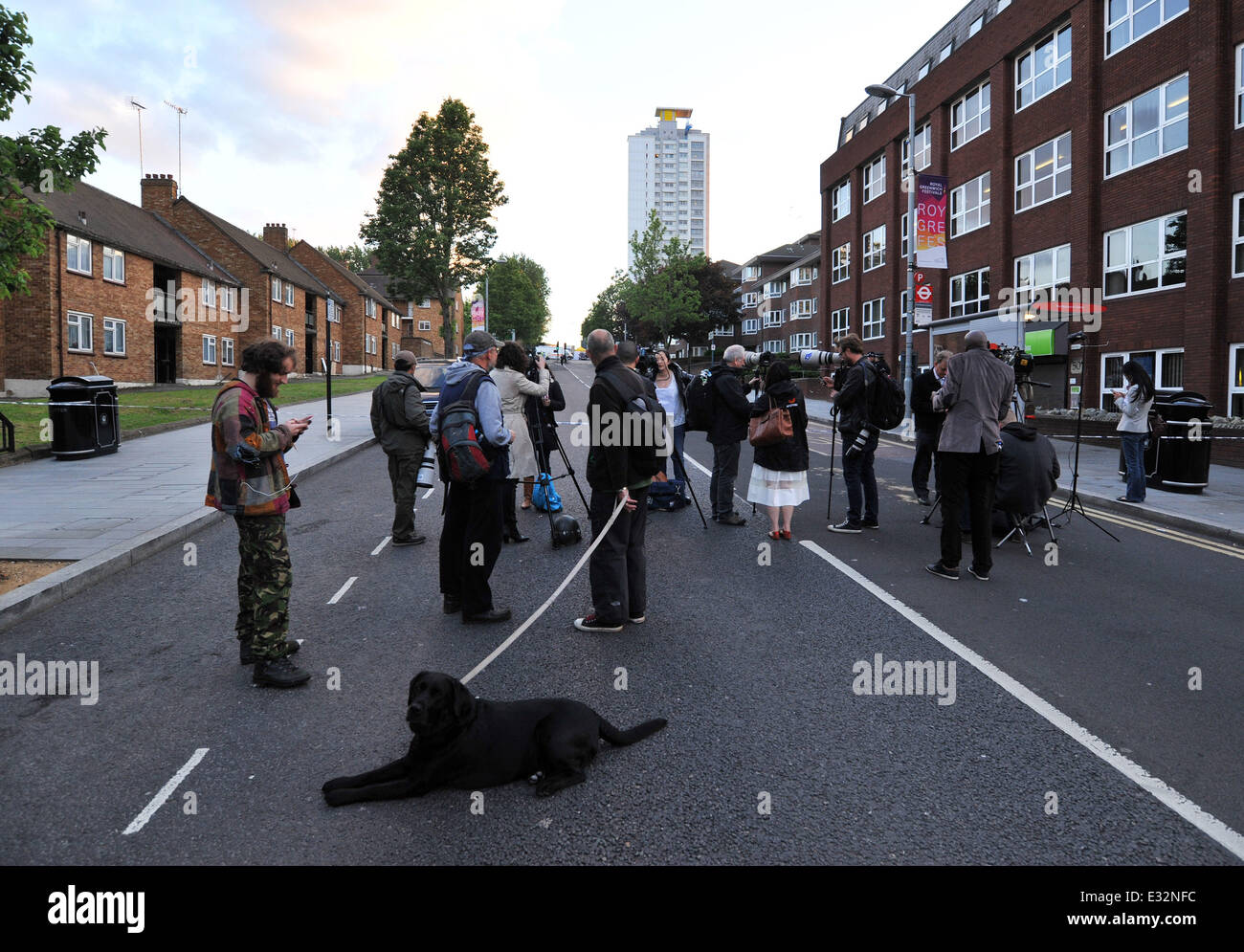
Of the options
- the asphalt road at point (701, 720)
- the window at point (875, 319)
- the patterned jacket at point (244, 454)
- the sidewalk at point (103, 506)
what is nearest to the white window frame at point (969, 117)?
the window at point (875, 319)

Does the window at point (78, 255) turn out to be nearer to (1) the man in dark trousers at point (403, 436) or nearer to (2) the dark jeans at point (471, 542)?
(1) the man in dark trousers at point (403, 436)

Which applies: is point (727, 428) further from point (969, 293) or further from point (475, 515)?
point (969, 293)

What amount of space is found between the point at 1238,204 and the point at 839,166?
86.7ft

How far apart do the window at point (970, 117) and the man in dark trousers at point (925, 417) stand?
2322cm

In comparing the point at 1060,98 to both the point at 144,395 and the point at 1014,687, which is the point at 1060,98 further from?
the point at 144,395

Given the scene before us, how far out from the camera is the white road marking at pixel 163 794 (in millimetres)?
3171

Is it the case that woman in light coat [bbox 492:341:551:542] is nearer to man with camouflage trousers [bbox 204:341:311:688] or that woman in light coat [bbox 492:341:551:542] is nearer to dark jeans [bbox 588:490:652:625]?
dark jeans [bbox 588:490:652:625]

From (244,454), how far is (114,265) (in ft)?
114

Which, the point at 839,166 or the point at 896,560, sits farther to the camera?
the point at 839,166

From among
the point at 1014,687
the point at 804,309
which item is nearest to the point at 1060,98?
the point at 1014,687

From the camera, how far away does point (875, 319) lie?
38531mm

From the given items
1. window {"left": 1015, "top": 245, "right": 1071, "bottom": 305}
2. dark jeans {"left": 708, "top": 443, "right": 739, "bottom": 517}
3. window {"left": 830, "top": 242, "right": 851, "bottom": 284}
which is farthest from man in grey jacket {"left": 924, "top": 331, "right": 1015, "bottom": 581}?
window {"left": 830, "top": 242, "right": 851, "bottom": 284}

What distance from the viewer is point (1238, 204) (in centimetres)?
1842

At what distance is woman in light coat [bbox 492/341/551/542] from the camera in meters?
Answer: 8.03
